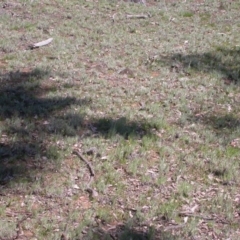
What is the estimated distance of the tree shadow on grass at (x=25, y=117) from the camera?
661 centimetres

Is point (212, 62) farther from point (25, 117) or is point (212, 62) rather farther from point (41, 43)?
point (25, 117)

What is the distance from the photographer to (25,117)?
7.79 metres

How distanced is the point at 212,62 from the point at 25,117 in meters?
3.93

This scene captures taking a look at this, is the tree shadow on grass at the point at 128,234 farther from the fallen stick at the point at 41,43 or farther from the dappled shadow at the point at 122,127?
the fallen stick at the point at 41,43

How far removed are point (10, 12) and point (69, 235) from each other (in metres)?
8.68

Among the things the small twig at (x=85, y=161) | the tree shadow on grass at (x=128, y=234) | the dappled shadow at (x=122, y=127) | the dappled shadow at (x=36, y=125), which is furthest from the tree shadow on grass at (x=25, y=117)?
the tree shadow on grass at (x=128, y=234)

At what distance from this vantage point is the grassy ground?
225 inches

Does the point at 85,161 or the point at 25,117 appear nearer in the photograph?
the point at 85,161

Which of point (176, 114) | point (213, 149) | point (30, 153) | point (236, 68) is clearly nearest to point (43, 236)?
point (30, 153)

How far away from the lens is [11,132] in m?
7.28

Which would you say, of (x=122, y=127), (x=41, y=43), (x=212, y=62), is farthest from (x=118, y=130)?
(x=41, y=43)

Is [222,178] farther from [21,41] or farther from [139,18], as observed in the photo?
[139,18]

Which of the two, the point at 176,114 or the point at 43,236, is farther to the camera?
the point at 176,114

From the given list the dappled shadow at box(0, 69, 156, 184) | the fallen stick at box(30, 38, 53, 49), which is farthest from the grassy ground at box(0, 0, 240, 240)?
the fallen stick at box(30, 38, 53, 49)
